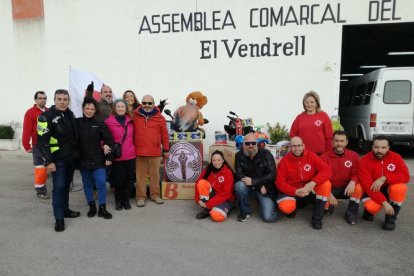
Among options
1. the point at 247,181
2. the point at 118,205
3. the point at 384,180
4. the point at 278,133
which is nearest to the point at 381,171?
the point at 384,180

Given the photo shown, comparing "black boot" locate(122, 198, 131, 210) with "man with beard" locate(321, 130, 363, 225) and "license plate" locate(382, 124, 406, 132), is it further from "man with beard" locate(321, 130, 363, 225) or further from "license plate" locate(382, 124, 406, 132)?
"license plate" locate(382, 124, 406, 132)

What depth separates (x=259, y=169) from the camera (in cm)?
438

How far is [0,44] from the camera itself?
10039 mm

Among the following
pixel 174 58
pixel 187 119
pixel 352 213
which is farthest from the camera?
pixel 174 58

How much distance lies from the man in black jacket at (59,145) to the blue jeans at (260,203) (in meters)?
2.17

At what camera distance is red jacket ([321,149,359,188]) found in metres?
4.43

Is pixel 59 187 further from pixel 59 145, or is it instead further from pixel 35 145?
pixel 35 145

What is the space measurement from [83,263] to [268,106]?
6631 millimetres

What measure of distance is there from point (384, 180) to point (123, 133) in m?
3.52

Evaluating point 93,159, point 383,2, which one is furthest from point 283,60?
point 93,159

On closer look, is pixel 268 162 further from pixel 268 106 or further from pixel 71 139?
pixel 268 106

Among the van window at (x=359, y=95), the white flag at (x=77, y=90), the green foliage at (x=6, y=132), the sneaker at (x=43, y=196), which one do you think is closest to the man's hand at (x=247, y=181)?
the white flag at (x=77, y=90)

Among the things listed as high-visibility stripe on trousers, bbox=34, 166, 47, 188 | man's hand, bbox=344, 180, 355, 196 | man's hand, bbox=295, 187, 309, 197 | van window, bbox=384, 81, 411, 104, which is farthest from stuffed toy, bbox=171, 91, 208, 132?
van window, bbox=384, 81, 411, 104

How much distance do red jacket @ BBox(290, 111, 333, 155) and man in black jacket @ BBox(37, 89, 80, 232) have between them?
3.21 m
